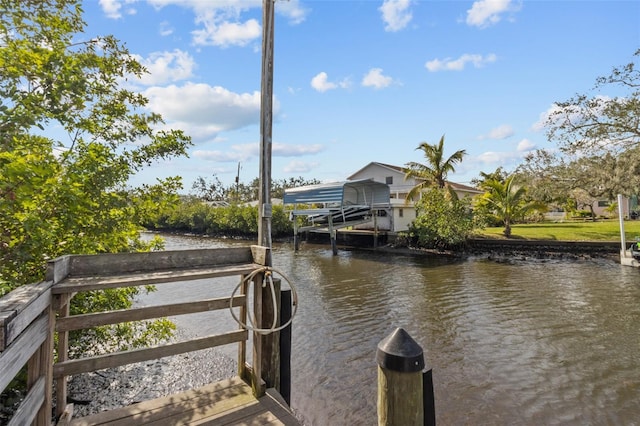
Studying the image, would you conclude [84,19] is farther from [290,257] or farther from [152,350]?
[290,257]

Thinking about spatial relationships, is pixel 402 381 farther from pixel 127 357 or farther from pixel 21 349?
pixel 127 357

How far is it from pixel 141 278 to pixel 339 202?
17.2 metres

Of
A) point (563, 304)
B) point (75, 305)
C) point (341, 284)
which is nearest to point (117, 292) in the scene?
point (75, 305)

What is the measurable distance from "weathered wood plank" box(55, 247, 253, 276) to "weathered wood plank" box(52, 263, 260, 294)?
102mm

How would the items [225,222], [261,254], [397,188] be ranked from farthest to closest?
[225,222], [397,188], [261,254]

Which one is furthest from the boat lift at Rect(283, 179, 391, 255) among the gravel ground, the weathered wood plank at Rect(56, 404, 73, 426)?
the weathered wood plank at Rect(56, 404, 73, 426)

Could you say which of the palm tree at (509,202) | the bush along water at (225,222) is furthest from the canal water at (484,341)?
the bush along water at (225,222)

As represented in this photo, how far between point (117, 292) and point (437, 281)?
9783 mm

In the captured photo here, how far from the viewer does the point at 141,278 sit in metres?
2.52

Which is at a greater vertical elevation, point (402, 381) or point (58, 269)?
point (58, 269)

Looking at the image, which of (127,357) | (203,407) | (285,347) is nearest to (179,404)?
(203,407)

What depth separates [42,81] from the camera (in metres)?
2.90

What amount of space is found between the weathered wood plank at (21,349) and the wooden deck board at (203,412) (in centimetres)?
95

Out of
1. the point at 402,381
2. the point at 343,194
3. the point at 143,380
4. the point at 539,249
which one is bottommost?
the point at 143,380
